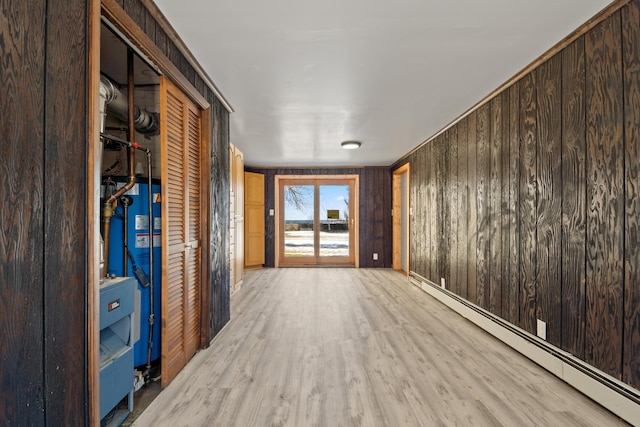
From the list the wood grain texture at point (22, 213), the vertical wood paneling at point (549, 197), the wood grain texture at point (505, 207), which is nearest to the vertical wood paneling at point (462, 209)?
the wood grain texture at point (505, 207)

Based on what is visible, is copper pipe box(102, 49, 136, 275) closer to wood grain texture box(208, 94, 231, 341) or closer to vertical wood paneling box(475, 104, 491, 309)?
wood grain texture box(208, 94, 231, 341)

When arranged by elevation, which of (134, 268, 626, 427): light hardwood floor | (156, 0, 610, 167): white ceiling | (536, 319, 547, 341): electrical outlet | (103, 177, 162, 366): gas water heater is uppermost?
(156, 0, 610, 167): white ceiling

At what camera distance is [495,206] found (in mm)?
2834

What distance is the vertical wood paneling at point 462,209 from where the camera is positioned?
339cm

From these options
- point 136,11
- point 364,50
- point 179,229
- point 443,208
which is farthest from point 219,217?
point 443,208

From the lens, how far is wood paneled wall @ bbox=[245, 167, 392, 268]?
21.5 ft

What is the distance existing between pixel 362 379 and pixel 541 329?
4.75 ft

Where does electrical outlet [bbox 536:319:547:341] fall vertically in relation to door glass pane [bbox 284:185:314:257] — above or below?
below

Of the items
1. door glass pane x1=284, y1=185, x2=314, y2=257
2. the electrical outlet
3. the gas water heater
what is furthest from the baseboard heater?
door glass pane x1=284, y1=185, x2=314, y2=257

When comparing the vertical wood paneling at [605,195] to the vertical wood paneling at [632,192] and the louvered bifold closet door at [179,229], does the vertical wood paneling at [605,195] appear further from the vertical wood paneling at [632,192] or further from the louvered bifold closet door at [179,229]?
the louvered bifold closet door at [179,229]

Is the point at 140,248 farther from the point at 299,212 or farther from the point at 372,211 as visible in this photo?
the point at 372,211

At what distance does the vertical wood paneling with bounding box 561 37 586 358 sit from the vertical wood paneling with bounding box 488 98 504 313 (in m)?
0.72

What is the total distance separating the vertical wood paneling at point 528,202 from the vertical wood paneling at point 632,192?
69 centimetres

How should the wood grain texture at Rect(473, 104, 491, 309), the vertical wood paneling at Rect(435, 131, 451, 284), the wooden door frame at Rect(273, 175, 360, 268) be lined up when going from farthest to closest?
the wooden door frame at Rect(273, 175, 360, 268) < the vertical wood paneling at Rect(435, 131, 451, 284) < the wood grain texture at Rect(473, 104, 491, 309)
